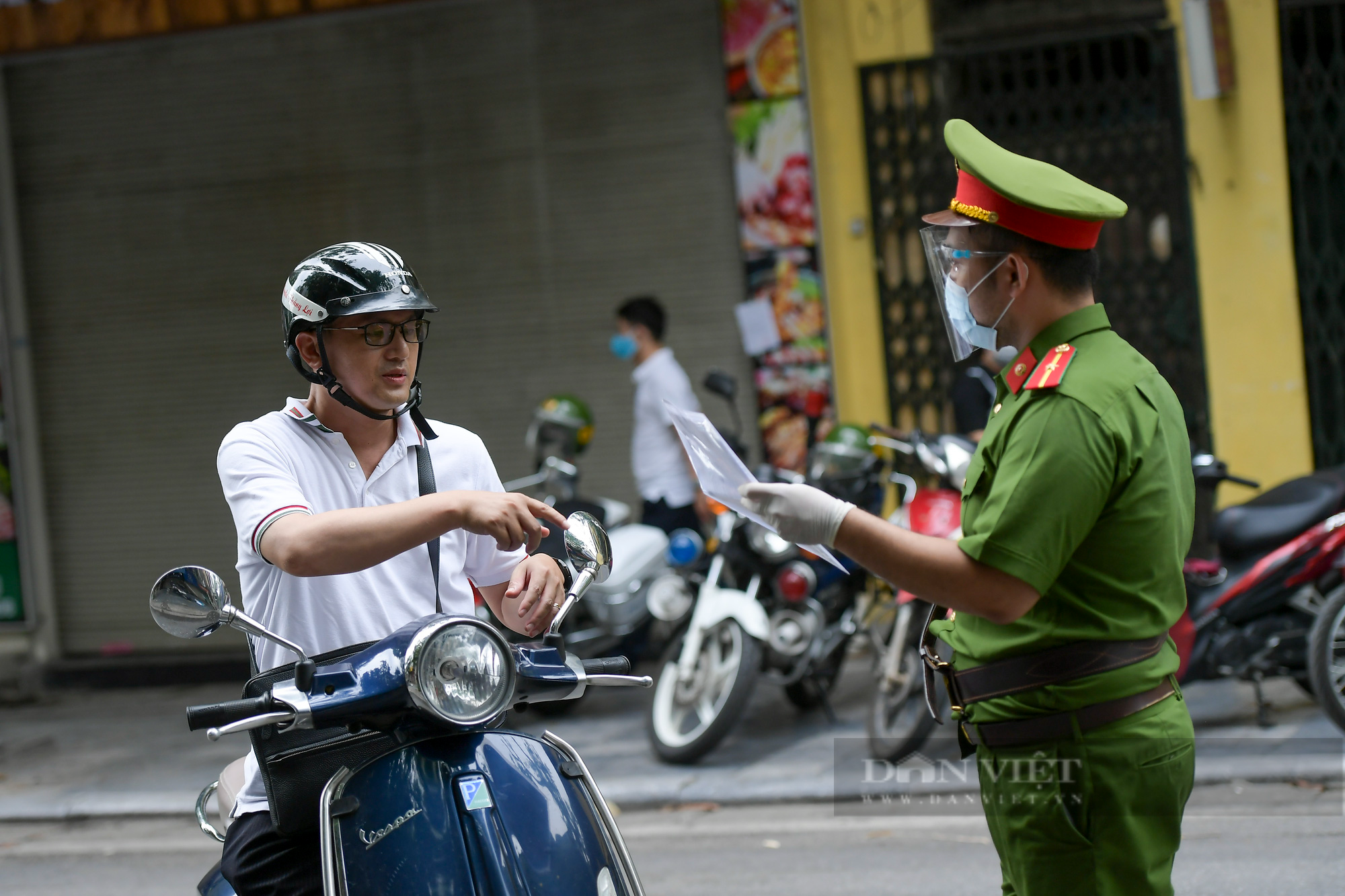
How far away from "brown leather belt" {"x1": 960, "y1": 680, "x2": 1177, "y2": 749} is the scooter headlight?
0.83 meters

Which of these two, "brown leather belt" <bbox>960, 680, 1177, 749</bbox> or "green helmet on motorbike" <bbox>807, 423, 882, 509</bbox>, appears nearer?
"brown leather belt" <bbox>960, 680, 1177, 749</bbox>

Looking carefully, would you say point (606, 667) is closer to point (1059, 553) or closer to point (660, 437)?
point (1059, 553)

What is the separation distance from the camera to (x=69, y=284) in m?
9.98

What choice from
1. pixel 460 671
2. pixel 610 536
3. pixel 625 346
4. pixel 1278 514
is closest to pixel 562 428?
pixel 625 346

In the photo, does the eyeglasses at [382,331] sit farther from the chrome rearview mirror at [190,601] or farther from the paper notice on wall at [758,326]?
the paper notice on wall at [758,326]

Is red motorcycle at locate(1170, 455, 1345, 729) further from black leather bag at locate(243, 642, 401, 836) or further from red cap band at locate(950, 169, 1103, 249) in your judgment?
black leather bag at locate(243, 642, 401, 836)

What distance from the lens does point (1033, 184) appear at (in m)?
2.20

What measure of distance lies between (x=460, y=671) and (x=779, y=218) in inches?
270

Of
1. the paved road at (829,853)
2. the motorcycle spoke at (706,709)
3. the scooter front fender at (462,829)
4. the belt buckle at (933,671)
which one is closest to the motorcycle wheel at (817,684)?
the motorcycle spoke at (706,709)

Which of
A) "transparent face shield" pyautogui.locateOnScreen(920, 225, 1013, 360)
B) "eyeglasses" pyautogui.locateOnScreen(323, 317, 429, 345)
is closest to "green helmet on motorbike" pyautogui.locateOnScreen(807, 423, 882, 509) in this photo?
"transparent face shield" pyautogui.locateOnScreen(920, 225, 1013, 360)

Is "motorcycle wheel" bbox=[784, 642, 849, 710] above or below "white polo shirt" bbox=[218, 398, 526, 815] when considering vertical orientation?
below

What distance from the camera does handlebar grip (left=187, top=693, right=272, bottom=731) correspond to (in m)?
2.19

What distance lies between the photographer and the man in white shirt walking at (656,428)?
7.98 meters

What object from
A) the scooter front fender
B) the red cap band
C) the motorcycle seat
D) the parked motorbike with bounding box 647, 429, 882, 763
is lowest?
the parked motorbike with bounding box 647, 429, 882, 763
